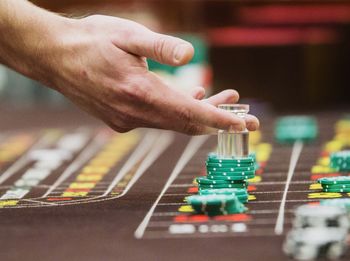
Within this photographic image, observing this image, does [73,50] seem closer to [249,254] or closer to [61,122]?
[249,254]

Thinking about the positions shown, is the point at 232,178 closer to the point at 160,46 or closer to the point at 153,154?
the point at 160,46

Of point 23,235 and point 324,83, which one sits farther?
point 324,83

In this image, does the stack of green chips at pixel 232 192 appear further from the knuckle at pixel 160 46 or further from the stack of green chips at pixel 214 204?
the knuckle at pixel 160 46

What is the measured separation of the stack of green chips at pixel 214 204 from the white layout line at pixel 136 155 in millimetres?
524

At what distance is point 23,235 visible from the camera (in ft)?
6.64

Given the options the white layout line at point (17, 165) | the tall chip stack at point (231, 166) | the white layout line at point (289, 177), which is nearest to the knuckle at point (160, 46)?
the tall chip stack at point (231, 166)

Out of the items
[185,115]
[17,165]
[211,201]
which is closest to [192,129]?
[185,115]

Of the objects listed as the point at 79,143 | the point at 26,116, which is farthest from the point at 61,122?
the point at 79,143

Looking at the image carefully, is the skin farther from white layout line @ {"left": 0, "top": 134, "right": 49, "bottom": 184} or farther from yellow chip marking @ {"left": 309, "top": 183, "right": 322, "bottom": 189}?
white layout line @ {"left": 0, "top": 134, "right": 49, "bottom": 184}

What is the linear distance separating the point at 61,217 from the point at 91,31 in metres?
0.56

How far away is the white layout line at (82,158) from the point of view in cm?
286

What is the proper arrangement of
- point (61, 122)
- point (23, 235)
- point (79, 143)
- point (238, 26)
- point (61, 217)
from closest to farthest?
point (23, 235)
point (61, 217)
point (79, 143)
point (61, 122)
point (238, 26)

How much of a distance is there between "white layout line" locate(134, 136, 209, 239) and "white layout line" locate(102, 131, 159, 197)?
6.0 inches

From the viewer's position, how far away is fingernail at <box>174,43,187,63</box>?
94.7 inches
